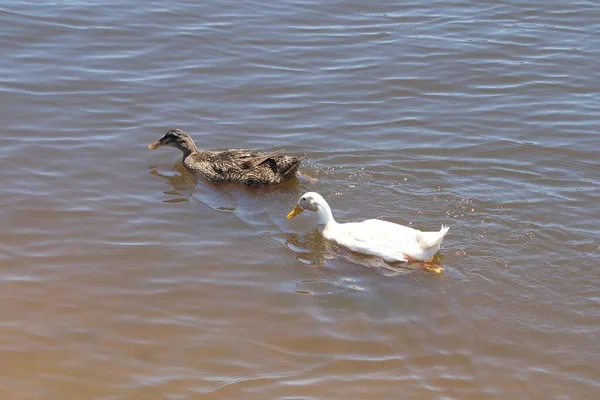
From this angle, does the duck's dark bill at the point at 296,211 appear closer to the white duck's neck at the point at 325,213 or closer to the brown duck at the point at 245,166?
the white duck's neck at the point at 325,213

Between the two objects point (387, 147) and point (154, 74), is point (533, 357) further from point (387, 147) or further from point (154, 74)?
point (154, 74)

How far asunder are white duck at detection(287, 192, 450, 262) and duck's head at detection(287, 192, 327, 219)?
0.08 m

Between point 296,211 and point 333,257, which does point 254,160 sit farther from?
point 333,257

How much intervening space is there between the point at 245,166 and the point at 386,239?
84.6 inches

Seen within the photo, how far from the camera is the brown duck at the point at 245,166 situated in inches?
370

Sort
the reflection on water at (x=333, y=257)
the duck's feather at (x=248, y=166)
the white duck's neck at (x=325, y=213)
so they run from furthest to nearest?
1. the duck's feather at (x=248, y=166)
2. the white duck's neck at (x=325, y=213)
3. the reflection on water at (x=333, y=257)

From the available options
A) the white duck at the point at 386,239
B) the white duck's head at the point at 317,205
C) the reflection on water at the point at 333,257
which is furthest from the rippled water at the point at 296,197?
the white duck's head at the point at 317,205

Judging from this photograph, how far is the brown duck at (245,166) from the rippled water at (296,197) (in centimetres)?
17

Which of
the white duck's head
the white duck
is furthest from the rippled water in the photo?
the white duck's head

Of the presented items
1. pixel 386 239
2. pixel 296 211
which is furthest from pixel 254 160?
pixel 386 239

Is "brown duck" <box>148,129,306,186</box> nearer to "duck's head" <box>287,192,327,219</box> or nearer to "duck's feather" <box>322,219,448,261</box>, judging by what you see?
"duck's head" <box>287,192,327,219</box>

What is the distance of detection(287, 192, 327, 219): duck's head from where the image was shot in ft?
28.4

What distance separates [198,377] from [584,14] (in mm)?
10730

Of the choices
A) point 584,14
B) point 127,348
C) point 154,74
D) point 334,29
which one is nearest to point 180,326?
point 127,348
